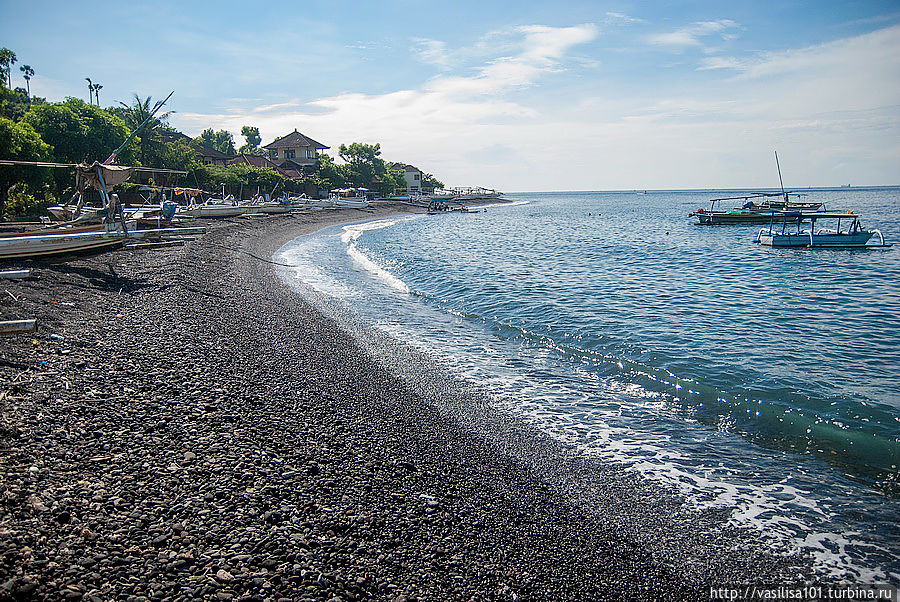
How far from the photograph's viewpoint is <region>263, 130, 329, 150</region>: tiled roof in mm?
80688

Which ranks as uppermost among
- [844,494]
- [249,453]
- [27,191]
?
[27,191]

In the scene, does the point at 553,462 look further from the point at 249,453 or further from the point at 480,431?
the point at 249,453

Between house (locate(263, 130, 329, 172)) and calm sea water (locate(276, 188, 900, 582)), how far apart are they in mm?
63588

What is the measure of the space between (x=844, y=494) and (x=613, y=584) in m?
3.69

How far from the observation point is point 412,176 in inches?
4791

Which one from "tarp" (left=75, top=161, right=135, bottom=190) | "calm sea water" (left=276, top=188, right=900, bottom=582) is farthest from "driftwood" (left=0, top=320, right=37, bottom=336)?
"tarp" (left=75, top=161, right=135, bottom=190)

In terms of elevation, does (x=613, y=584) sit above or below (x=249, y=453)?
below

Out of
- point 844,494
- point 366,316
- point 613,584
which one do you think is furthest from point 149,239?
point 844,494

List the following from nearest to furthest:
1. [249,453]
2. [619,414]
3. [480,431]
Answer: [249,453] < [480,431] < [619,414]

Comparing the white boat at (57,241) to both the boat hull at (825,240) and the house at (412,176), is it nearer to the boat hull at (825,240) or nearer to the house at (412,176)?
the boat hull at (825,240)

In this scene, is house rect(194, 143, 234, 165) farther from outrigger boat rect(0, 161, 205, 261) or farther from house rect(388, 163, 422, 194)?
house rect(388, 163, 422, 194)

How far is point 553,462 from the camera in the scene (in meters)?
6.43

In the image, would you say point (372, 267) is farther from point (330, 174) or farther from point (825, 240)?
point (330, 174)

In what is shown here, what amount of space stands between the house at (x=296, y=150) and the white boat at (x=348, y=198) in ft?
38.2
